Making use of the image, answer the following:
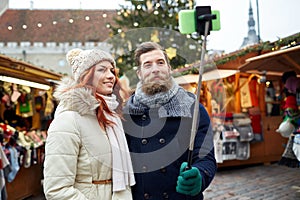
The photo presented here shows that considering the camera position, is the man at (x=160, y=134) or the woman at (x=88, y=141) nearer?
the woman at (x=88, y=141)

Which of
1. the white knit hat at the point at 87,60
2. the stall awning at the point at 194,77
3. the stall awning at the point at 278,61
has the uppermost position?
the stall awning at the point at 278,61

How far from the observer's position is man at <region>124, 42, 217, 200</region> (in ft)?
5.29

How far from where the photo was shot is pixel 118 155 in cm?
154

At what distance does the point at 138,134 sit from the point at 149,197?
32cm

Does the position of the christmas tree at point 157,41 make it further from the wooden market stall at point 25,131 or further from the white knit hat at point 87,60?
the wooden market stall at point 25,131

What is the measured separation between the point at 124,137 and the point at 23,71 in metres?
3.82

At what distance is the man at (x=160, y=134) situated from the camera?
161 cm

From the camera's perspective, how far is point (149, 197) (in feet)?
5.39

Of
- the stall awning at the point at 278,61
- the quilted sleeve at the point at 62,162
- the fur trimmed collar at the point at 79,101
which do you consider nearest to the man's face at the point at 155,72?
the fur trimmed collar at the point at 79,101

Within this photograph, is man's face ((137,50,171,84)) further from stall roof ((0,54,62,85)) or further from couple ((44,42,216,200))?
stall roof ((0,54,62,85))

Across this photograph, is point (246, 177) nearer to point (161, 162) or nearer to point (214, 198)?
point (214, 198)

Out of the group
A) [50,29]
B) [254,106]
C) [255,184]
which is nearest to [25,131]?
[255,184]

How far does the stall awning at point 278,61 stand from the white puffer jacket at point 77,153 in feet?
9.81

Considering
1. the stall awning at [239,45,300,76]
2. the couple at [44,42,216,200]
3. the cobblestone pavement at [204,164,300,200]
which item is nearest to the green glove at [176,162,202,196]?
the couple at [44,42,216,200]
